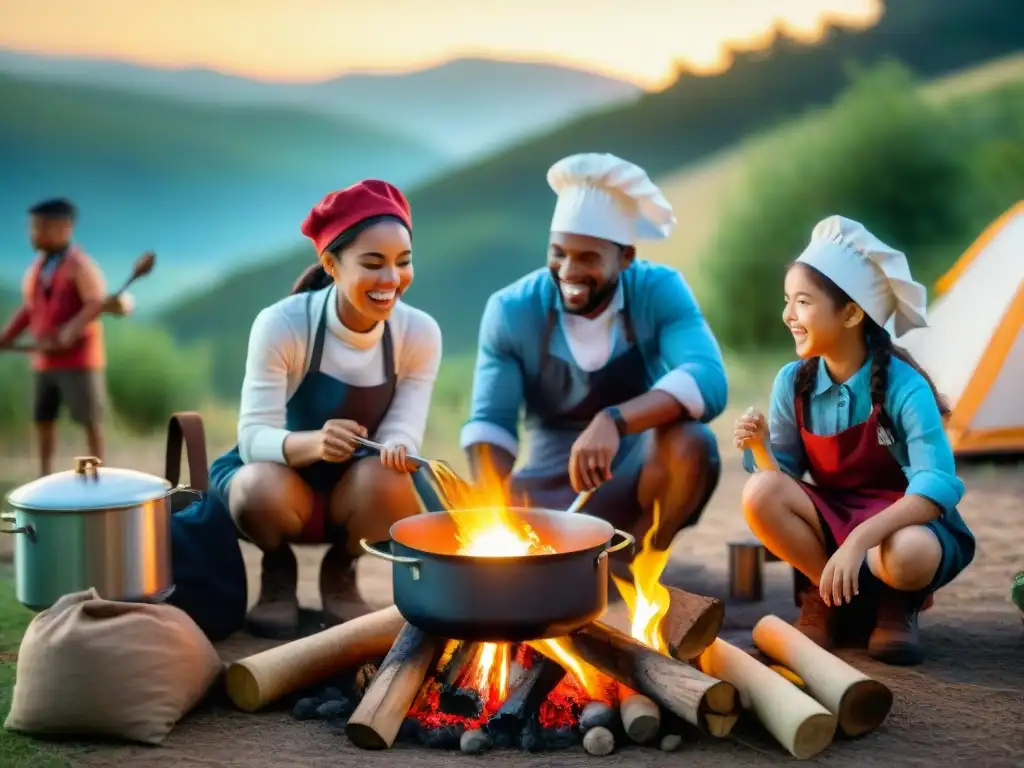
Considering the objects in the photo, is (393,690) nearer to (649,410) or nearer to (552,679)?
(552,679)

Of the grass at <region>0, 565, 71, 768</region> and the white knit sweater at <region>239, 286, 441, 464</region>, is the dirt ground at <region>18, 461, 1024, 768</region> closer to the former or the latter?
the grass at <region>0, 565, 71, 768</region>

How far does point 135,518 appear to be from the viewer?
3225mm

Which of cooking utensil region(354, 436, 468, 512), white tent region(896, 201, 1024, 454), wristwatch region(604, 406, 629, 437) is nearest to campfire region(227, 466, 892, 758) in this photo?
cooking utensil region(354, 436, 468, 512)

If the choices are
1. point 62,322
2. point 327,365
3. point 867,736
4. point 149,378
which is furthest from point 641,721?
point 149,378

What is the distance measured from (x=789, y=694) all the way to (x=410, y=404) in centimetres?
155

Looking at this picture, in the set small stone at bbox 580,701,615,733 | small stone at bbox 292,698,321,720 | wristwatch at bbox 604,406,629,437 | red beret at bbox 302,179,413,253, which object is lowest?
small stone at bbox 292,698,321,720

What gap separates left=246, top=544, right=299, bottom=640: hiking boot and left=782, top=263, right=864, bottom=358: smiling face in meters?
1.76

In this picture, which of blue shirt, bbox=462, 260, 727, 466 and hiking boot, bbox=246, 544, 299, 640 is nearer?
hiking boot, bbox=246, 544, 299, 640

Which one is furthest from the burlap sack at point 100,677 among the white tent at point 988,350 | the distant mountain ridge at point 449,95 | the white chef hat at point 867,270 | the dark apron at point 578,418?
the distant mountain ridge at point 449,95

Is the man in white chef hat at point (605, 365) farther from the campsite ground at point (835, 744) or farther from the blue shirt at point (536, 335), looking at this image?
the campsite ground at point (835, 744)

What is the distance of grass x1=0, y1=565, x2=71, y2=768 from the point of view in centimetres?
266

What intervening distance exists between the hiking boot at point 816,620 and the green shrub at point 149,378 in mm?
7067

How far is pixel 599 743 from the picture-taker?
8.80 ft

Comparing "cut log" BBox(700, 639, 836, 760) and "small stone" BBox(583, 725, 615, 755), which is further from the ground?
"cut log" BBox(700, 639, 836, 760)
